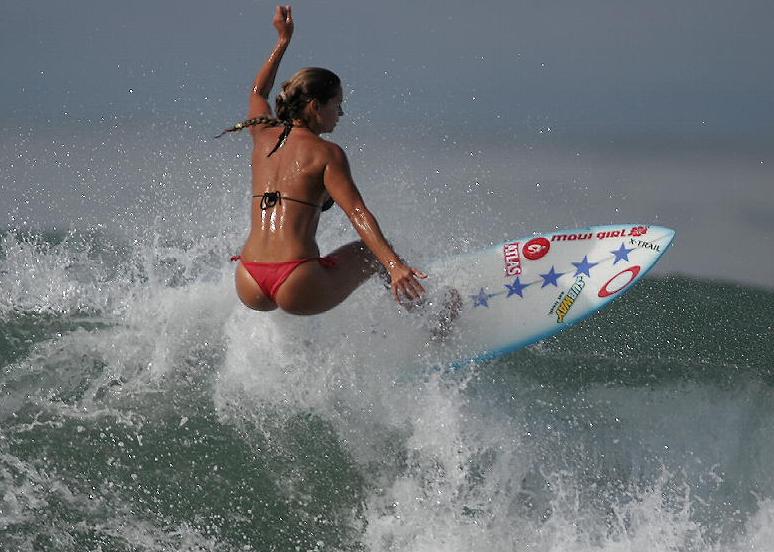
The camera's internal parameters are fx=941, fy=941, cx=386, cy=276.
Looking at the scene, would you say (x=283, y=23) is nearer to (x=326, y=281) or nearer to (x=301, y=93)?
(x=301, y=93)

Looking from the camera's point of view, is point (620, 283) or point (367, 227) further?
point (620, 283)

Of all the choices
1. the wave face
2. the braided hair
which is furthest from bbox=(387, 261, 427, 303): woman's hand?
the wave face

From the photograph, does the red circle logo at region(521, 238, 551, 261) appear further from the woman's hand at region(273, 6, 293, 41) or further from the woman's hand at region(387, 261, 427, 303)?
the woman's hand at region(273, 6, 293, 41)

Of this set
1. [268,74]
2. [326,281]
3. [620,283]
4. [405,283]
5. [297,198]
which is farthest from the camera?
[620,283]

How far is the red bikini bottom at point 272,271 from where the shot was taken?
3.49 metres

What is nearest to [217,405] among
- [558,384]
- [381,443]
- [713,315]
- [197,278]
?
[381,443]

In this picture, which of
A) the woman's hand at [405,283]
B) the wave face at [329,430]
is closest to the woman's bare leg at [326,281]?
the woman's hand at [405,283]

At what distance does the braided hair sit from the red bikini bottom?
0.43 meters

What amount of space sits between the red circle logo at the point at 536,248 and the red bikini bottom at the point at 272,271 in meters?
1.18

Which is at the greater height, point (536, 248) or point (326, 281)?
point (326, 281)

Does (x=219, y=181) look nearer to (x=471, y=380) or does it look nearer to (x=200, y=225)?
(x=200, y=225)

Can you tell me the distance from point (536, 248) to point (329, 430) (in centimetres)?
131

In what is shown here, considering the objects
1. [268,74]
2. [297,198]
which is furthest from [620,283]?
[268,74]

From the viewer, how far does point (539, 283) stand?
4375mm
